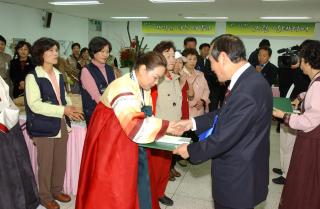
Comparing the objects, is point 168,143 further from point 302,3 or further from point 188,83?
point 302,3

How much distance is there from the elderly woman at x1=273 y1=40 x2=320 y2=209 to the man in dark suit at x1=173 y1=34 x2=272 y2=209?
0.78 m

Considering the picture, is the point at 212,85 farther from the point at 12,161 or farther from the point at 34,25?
the point at 34,25

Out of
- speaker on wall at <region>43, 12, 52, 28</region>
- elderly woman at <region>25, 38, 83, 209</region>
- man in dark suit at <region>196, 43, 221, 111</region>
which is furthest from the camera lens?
speaker on wall at <region>43, 12, 52, 28</region>

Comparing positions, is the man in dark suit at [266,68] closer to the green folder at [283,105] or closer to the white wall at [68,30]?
the green folder at [283,105]

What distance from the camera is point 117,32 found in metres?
13.4

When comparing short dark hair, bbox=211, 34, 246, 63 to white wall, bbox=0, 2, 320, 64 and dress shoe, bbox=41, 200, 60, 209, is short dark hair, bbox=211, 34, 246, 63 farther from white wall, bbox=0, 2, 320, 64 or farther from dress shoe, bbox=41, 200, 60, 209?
white wall, bbox=0, 2, 320, 64

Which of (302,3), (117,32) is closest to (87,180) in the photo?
(302,3)

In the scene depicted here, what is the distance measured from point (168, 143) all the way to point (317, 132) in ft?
3.94

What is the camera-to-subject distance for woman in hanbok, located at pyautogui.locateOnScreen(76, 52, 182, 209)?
5.44ft

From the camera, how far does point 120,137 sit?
1697 millimetres

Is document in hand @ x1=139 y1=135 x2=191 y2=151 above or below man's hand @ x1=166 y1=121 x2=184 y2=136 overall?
below

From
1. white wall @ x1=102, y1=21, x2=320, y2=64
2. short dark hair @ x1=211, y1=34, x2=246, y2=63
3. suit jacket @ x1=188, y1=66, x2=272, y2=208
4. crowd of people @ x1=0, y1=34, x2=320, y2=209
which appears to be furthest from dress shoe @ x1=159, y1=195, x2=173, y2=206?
white wall @ x1=102, y1=21, x2=320, y2=64

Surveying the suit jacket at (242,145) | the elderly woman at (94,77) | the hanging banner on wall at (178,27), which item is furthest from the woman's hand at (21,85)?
the hanging banner on wall at (178,27)

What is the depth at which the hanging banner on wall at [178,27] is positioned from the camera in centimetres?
1162
